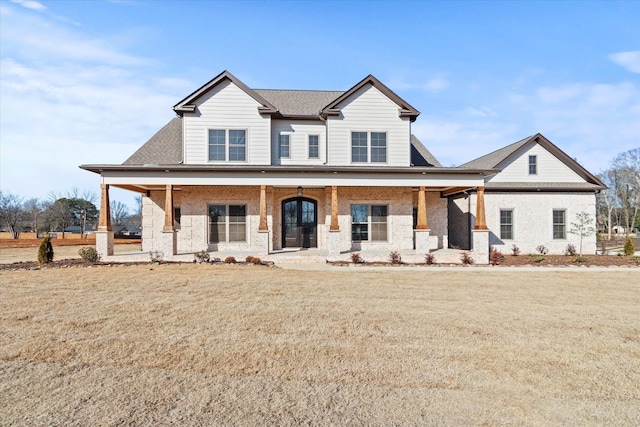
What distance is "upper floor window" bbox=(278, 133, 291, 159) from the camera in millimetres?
17453

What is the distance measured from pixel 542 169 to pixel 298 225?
12.9m

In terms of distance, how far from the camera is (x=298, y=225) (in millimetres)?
18250

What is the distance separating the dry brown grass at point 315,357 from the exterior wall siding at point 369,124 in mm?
9167

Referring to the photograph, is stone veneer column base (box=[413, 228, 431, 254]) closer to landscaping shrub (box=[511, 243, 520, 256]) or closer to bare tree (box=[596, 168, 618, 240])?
landscaping shrub (box=[511, 243, 520, 256])

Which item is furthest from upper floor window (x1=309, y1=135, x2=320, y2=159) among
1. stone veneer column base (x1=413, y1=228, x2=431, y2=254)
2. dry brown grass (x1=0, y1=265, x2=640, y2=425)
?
dry brown grass (x1=0, y1=265, x2=640, y2=425)

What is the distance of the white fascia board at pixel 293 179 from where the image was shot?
50.0 ft

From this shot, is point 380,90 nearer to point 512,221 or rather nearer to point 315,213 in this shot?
point 315,213

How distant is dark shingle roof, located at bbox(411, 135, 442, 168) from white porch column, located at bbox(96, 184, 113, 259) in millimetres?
13418

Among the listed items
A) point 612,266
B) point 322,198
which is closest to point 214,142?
point 322,198

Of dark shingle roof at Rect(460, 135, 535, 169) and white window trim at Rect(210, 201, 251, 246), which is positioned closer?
white window trim at Rect(210, 201, 251, 246)

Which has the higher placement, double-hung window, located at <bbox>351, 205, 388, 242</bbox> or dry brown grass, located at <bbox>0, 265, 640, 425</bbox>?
double-hung window, located at <bbox>351, 205, 388, 242</bbox>

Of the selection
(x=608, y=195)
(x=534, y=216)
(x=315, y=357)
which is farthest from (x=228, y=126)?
(x=608, y=195)

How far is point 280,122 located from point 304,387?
14.8 metres

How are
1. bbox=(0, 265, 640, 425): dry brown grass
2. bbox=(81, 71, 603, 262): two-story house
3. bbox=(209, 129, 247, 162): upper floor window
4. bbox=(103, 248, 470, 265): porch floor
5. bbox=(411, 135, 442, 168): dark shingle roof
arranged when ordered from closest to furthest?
bbox=(0, 265, 640, 425): dry brown grass, bbox=(103, 248, 470, 265): porch floor, bbox=(81, 71, 603, 262): two-story house, bbox=(209, 129, 247, 162): upper floor window, bbox=(411, 135, 442, 168): dark shingle roof
